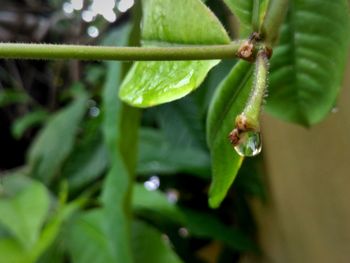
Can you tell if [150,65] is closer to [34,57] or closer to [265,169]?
[34,57]

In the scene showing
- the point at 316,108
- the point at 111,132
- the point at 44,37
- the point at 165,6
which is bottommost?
the point at 44,37

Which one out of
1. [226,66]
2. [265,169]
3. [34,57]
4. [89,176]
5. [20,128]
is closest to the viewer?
[34,57]

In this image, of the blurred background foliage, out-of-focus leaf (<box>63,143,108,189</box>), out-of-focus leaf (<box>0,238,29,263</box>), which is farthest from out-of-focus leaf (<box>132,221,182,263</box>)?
out-of-focus leaf (<box>63,143,108,189</box>)

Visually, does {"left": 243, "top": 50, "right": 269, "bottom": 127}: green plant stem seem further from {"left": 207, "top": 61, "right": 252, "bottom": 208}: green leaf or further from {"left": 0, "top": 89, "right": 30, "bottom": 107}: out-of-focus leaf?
{"left": 0, "top": 89, "right": 30, "bottom": 107}: out-of-focus leaf

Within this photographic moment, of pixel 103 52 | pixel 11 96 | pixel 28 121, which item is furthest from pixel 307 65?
pixel 11 96

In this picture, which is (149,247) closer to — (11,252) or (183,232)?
(11,252)

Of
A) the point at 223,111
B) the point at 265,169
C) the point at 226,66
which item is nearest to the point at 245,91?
the point at 223,111
